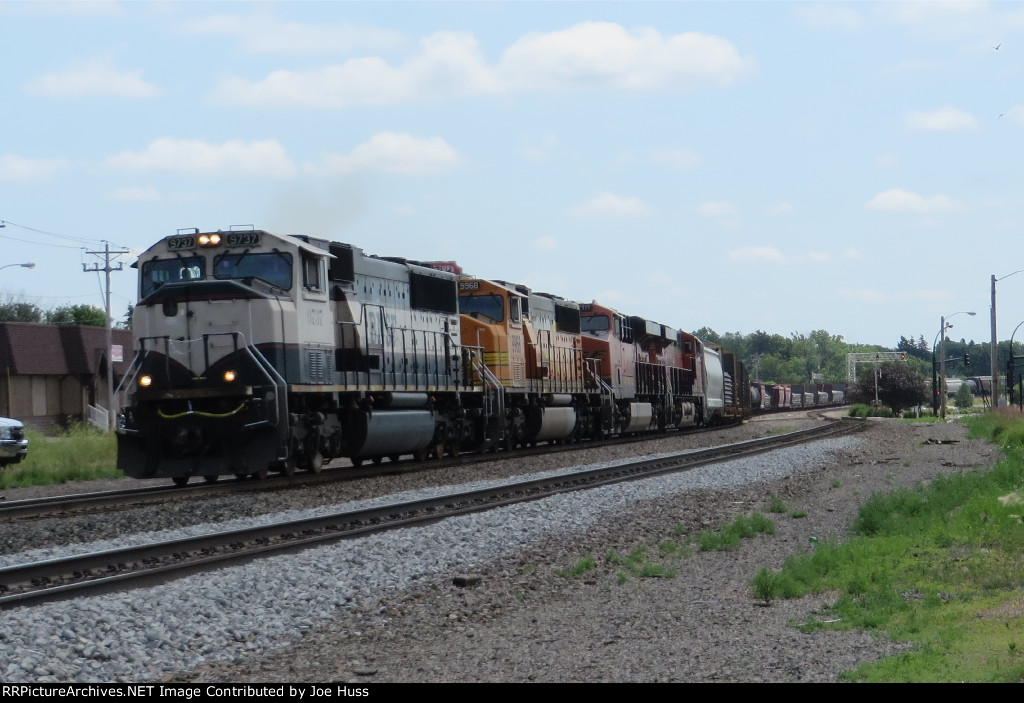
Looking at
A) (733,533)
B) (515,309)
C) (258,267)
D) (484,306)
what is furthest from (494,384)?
(733,533)

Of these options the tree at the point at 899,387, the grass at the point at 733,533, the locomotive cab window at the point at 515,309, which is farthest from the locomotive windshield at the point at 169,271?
the tree at the point at 899,387

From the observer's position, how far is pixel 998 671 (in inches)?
214

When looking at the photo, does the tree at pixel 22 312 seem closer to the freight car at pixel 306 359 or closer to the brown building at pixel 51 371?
the brown building at pixel 51 371

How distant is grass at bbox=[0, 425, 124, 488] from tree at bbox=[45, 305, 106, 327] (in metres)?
56.2

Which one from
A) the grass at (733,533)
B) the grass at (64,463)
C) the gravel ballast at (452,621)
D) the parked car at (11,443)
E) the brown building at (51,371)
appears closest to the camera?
the gravel ballast at (452,621)

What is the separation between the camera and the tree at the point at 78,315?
3227 inches

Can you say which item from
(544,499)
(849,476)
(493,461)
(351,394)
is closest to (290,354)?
(351,394)

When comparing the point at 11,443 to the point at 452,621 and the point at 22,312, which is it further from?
the point at 22,312

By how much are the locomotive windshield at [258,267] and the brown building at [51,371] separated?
107 feet

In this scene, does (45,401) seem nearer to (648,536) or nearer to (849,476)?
(849,476)

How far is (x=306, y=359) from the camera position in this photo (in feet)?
57.3

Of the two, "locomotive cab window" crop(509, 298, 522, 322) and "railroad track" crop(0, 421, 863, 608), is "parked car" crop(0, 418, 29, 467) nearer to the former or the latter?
"locomotive cab window" crop(509, 298, 522, 322)

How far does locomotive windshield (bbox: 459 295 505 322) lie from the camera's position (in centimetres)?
2559
